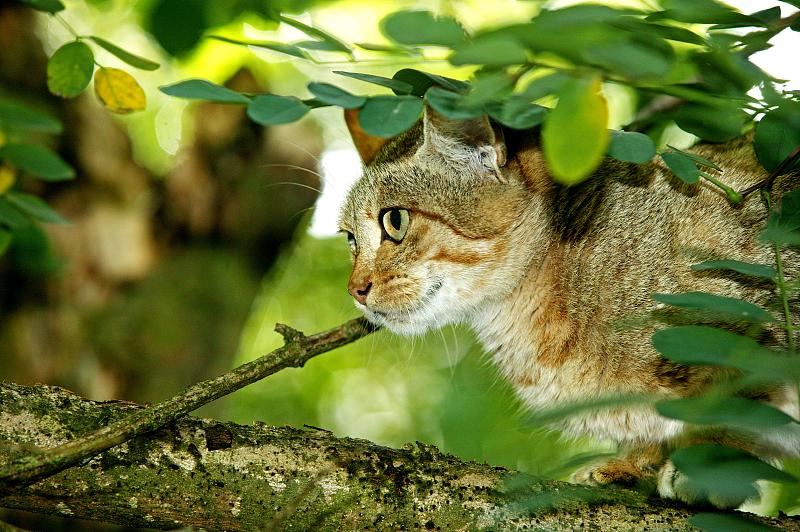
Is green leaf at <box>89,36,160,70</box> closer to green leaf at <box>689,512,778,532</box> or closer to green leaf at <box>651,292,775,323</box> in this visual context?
green leaf at <box>651,292,775,323</box>

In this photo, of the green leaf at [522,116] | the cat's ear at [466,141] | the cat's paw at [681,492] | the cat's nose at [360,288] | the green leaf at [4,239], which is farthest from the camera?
the cat's nose at [360,288]

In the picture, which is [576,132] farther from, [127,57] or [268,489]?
[127,57]

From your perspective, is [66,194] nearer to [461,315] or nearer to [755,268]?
[461,315]

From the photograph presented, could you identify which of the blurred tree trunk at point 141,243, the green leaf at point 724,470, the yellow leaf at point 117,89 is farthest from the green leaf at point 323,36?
the blurred tree trunk at point 141,243

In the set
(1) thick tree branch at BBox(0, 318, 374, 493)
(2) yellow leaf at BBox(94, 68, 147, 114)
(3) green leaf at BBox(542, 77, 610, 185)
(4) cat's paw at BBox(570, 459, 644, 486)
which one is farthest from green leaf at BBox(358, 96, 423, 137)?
(4) cat's paw at BBox(570, 459, 644, 486)

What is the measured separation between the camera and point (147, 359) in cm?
525

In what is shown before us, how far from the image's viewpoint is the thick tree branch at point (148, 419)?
81.0 inches

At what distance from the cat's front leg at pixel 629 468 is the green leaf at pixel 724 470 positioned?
138cm

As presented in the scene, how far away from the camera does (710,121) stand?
8.26 ft

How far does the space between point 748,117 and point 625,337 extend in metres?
0.89

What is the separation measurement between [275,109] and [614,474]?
2122mm

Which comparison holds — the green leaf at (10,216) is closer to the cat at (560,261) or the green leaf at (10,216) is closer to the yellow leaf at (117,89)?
the yellow leaf at (117,89)

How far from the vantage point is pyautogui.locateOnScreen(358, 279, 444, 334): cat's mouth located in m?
3.39

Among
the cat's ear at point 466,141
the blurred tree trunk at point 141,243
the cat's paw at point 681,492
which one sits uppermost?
the blurred tree trunk at point 141,243
